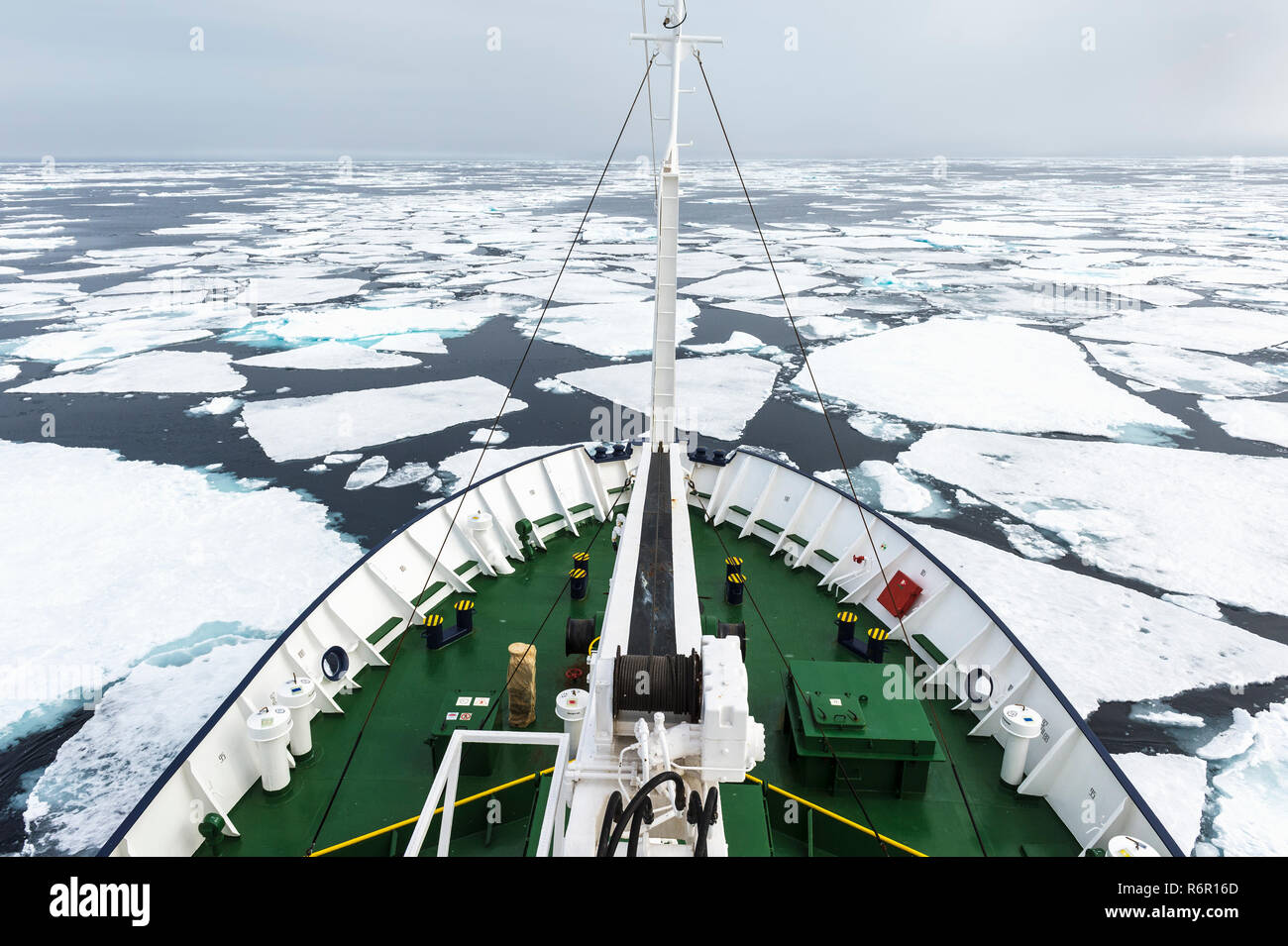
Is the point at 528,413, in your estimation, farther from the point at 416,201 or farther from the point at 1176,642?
the point at 416,201

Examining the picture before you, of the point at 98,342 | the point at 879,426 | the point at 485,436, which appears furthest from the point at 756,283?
the point at 98,342

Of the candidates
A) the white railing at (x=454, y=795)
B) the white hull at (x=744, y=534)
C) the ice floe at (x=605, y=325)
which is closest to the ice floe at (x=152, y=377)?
the ice floe at (x=605, y=325)

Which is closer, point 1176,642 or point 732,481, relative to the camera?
point 1176,642

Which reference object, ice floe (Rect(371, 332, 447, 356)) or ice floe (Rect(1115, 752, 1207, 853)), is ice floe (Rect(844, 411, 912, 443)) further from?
ice floe (Rect(371, 332, 447, 356))

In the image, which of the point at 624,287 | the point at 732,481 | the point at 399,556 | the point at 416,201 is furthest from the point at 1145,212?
the point at 399,556

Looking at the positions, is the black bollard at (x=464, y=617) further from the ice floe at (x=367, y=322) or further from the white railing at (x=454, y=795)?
the ice floe at (x=367, y=322)

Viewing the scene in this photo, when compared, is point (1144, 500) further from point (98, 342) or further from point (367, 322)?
point (98, 342)
